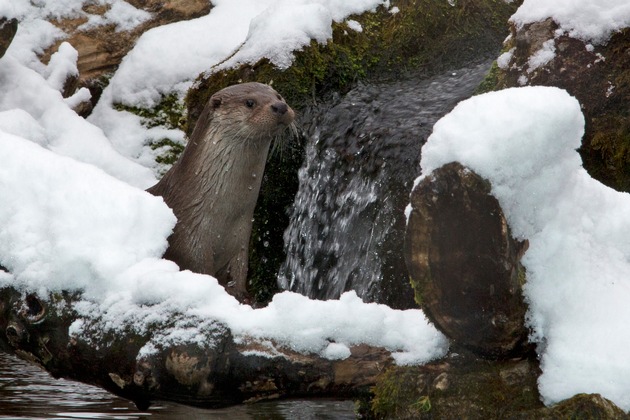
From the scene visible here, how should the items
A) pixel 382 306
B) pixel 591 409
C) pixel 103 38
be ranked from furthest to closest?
pixel 103 38, pixel 382 306, pixel 591 409

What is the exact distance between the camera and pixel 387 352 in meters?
2.89

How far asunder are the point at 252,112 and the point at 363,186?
0.72m

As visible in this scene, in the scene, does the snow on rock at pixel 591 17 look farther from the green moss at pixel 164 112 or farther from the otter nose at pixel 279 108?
the green moss at pixel 164 112

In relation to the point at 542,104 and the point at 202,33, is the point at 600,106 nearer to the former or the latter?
the point at 542,104

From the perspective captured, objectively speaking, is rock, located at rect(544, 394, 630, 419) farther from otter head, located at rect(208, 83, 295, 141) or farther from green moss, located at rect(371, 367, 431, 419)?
otter head, located at rect(208, 83, 295, 141)

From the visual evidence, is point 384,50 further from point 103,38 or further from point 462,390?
point 462,390

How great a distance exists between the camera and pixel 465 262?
260 centimetres

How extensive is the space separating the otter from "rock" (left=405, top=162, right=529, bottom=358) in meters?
2.67

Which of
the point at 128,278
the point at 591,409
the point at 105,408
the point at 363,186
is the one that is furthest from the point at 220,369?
the point at 363,186

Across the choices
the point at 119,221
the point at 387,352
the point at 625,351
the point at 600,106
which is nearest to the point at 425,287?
the point at 387,352

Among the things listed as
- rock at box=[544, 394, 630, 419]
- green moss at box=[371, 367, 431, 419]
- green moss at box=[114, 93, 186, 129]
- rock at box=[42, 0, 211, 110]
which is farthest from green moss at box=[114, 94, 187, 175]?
rock at box=[544, 394, 630, 419]

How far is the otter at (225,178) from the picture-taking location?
5.27 meters

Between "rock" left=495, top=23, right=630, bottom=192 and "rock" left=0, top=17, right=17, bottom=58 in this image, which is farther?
"rock" left=0, top=17, right=17, bottom=58

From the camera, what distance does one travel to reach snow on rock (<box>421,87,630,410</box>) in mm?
2561
